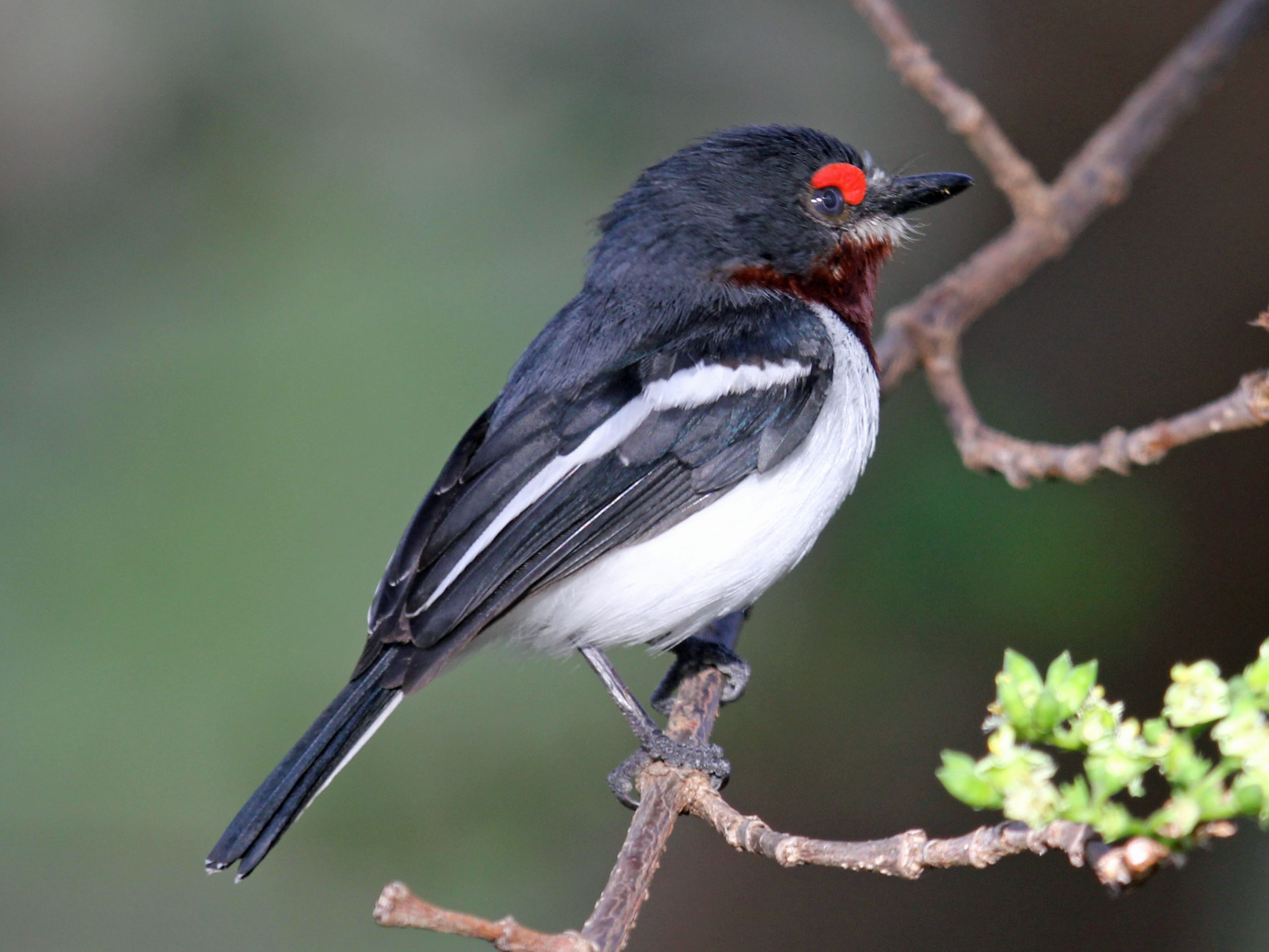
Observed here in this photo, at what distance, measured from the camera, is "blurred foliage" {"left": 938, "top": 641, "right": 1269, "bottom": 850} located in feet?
3.75

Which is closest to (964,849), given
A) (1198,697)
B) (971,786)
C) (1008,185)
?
(971,786)

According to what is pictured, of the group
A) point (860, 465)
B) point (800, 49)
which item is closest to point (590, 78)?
point (800, 49)

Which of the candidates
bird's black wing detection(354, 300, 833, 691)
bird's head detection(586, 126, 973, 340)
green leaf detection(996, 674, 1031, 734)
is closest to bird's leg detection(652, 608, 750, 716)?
bird's black wing detection(354, 300, 833, 691)

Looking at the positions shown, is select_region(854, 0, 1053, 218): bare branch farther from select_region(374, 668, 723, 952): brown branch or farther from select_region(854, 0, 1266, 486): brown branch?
select_region(374, 668, 723, 952): brown branch

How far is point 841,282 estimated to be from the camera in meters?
2.94

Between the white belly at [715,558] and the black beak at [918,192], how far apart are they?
0.55 m

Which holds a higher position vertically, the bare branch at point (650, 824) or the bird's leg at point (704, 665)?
the bird's leg at point (704, 665)

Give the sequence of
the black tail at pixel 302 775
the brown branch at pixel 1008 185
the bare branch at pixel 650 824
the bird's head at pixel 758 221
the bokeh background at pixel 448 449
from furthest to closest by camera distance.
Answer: the bokeh background at pixel 448 449, the brown branch at pixel 1008 185, the bird's head at pixel 758 221, the black tail at pixel 302 775, the bare branch at pixel 650 824

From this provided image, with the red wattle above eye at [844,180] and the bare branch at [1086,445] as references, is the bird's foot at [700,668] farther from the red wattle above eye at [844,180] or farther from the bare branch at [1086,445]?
the red wattle above eye at [844,180]

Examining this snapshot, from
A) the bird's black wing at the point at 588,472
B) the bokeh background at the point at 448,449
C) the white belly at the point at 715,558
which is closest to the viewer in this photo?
the bird's black wing at the point at 588,472

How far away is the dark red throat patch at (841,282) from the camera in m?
2.85

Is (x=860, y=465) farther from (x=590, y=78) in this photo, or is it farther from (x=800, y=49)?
(x=800, y=49)

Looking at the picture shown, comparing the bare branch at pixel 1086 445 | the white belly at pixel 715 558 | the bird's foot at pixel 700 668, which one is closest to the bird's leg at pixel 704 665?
the bird's foot at pixel 700 668

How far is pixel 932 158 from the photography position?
5.12 m
